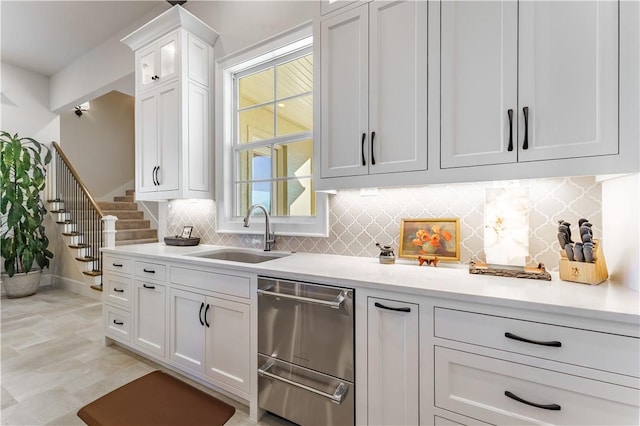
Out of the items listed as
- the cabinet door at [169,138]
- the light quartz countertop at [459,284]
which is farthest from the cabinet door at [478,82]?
the cabinet door at [169,138]

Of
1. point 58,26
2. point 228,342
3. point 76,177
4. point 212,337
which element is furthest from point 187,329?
point 58,26

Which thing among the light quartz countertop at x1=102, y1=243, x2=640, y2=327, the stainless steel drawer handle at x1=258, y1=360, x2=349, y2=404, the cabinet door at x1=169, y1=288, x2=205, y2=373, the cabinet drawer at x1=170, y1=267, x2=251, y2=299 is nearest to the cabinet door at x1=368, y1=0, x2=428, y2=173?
the light quartz countertop at x1=102, y1=243, x2=640, y2=327

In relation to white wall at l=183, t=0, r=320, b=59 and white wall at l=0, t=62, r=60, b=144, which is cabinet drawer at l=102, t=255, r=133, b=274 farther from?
white wall at l=0, t=62, r=60, b=144

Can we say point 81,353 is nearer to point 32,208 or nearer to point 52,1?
point 32,208

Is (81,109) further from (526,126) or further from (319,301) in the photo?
(526,126)

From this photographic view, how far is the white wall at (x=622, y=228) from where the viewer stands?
1.17 m

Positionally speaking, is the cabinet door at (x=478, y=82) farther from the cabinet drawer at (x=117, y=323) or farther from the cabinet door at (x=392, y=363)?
the cabinet drawer at (x=117, y=323)

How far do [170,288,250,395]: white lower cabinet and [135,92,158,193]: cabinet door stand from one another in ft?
4.42

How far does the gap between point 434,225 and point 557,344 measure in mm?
904

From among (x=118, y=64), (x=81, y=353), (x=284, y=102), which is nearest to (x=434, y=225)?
(x=284, y=102)

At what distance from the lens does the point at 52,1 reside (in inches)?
130

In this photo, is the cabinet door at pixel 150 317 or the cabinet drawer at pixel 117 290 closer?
the cabinet door at pixel 150 317

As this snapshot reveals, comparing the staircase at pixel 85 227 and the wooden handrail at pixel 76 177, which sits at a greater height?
the wooden handrail at pixel 76 177

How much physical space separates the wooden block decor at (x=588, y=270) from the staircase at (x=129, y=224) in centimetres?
552
